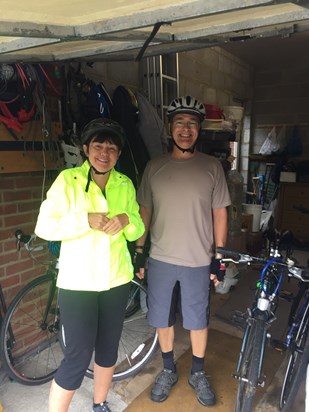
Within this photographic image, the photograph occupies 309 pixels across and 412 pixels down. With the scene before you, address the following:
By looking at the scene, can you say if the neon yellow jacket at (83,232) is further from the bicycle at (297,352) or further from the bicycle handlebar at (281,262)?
the bicycle at (297,352)

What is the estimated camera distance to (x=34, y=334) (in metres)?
2.42

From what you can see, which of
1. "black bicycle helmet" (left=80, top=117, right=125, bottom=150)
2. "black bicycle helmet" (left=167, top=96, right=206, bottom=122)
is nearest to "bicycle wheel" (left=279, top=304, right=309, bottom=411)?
"black bicycle helmet" (left=167, top=96, right=206, bottom=122)

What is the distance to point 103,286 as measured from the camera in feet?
5.08

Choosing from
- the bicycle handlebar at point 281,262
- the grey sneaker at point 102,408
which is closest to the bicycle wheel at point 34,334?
the grey sneaker at point 102,408

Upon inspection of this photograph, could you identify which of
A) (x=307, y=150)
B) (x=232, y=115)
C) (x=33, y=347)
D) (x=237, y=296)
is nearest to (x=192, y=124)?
(x=33, y=347)

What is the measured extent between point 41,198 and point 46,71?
823 mm

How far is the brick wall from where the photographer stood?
6.98 feet

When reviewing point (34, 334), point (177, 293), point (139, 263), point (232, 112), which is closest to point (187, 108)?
point (139, 263)

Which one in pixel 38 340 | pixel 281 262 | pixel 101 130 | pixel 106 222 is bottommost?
pixel 38 340

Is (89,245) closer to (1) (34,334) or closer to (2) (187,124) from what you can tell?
(2) (187,124)

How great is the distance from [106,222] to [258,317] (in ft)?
2.88

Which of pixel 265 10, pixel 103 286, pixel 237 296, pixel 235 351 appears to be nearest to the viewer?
pixel 265 10

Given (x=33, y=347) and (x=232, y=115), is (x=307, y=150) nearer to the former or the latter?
(x=232, y=115)

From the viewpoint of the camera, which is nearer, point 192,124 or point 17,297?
point 192,124
